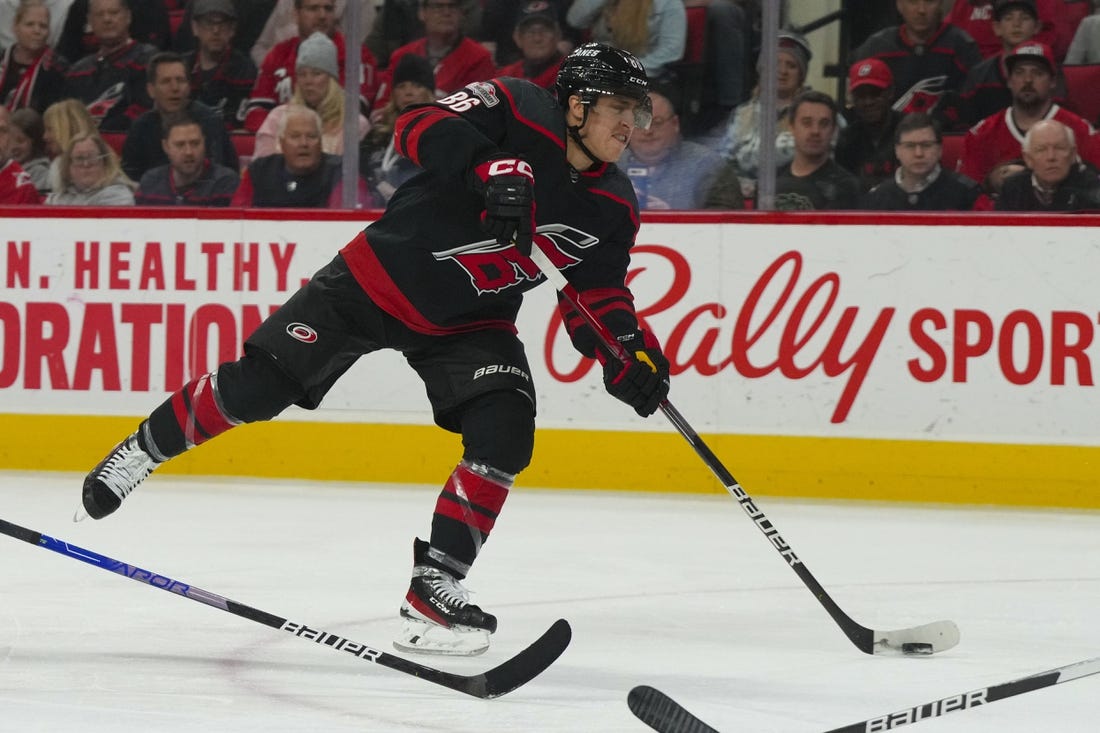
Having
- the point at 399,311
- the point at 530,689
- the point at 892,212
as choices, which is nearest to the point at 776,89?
the point at 892,212

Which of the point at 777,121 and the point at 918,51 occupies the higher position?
the point at 918,51

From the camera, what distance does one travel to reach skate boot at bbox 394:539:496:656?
279cm

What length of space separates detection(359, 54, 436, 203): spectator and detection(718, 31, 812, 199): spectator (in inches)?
39.6

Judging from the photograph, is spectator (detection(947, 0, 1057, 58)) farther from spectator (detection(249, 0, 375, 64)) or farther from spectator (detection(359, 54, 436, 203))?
spectator (detection(249, 0, 375, 64))

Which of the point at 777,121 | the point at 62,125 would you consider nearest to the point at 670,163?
the point at 777,121

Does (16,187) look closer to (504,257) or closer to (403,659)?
(504,257)

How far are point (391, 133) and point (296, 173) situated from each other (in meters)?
0.34

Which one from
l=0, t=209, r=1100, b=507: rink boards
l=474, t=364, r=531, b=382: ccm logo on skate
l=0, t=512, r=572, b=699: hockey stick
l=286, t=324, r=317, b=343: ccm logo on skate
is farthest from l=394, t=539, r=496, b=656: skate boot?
l=0, t=209, r=1100, b=507: rink boards

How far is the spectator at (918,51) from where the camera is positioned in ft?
16.3

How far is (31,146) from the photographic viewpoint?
18.0 feet

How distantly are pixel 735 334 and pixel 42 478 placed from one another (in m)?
2.24

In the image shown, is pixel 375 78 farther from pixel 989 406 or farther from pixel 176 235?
pixel 989 406

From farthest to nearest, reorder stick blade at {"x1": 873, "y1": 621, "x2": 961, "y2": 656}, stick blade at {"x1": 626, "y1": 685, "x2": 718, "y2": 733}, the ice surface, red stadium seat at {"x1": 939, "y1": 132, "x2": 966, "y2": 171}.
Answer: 1. red stadium seat at {"x1": 939, "y1": 132, "x2": 966, "y2": 171}
2. stick blade at {"x1": 873, "y1": 621, "x2": 961, "y2": 656}
3. the ice surface
4. stick blade at {"x1": 626, "y1": 685, "x2": 718, "y2": 733}

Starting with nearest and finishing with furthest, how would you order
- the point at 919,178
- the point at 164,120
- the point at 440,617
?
the point at 440,617, the point at 919,178, the point at 164,120
